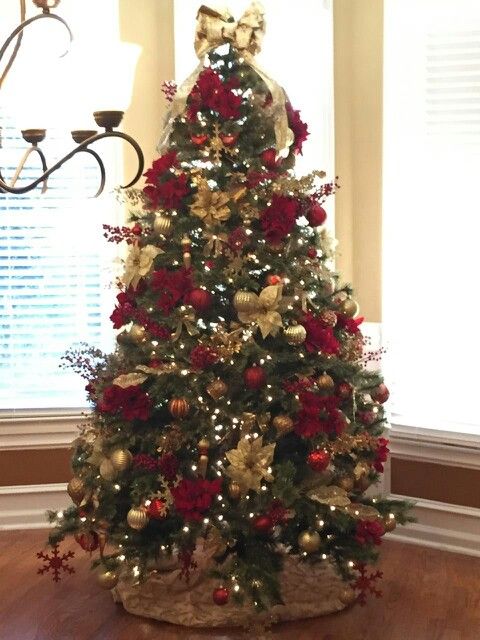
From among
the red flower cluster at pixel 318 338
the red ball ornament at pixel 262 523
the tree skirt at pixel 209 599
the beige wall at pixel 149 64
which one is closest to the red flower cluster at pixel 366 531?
the tree skirt at pixel 209 599

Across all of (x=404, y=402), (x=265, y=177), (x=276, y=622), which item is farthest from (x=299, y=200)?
(x=276, y=622)

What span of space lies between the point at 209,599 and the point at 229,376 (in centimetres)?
84

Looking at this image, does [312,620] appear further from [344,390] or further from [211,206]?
[211,206]

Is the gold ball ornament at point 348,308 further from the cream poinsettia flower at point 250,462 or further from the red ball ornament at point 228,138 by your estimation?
the red ball ornament at point 228,138

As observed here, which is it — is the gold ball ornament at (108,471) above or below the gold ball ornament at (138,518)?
above

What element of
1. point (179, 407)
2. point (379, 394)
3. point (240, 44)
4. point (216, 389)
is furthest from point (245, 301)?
point (240, 44)

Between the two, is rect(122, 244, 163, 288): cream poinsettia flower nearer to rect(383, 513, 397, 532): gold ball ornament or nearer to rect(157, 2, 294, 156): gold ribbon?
rect(157, 2, 294, 156): gold ribbon

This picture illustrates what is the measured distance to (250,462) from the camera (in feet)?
10.8

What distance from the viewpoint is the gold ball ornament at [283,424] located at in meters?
3.33

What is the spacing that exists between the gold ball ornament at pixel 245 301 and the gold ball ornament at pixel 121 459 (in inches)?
25.9

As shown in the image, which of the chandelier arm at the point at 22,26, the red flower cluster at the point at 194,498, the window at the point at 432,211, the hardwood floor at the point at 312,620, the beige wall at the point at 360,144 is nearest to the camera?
the chandelier arm at the point at 22,26

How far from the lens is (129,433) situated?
345cm

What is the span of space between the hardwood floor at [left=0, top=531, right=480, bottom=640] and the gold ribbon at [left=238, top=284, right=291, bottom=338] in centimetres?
109

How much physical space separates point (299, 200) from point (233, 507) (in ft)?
3.74
